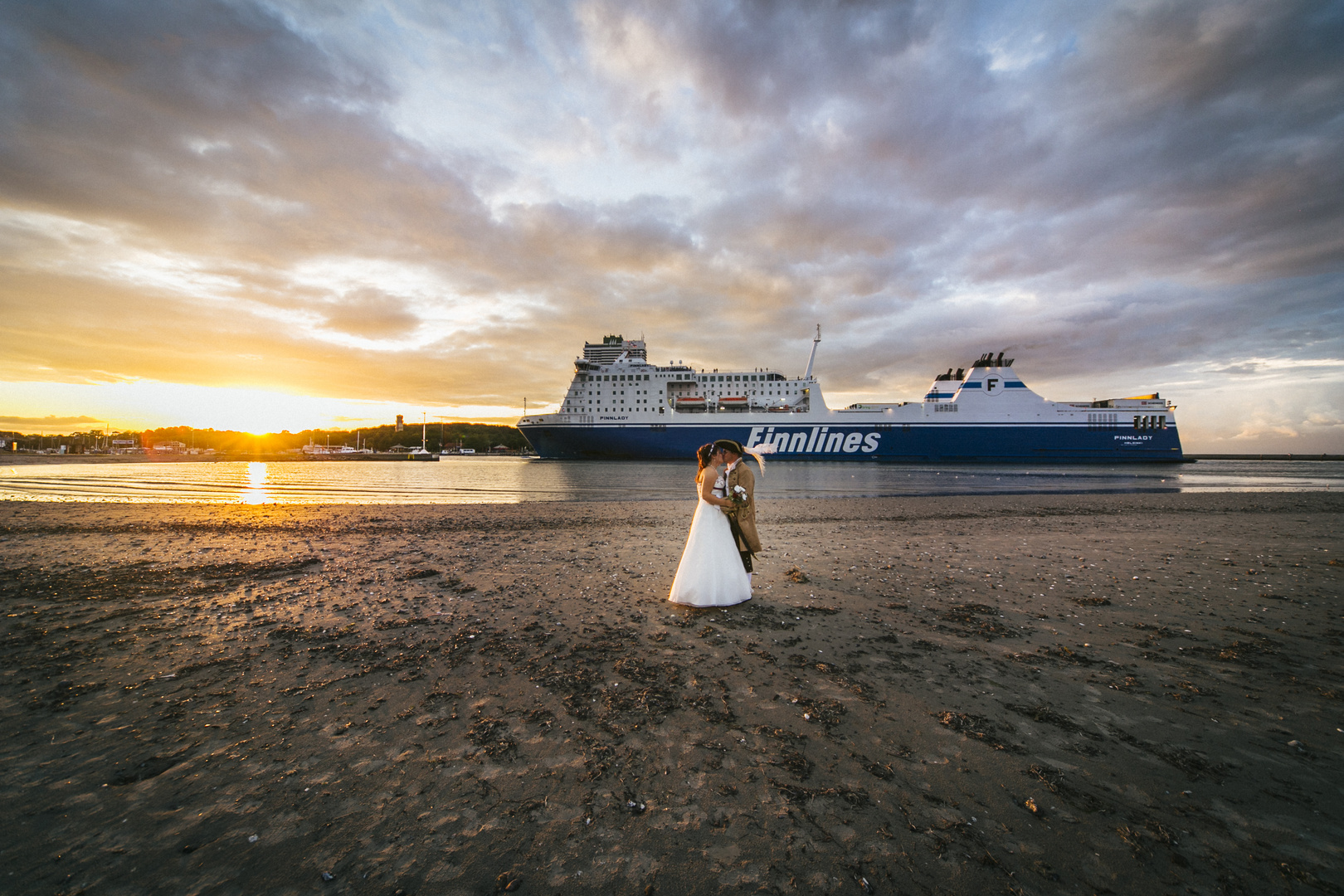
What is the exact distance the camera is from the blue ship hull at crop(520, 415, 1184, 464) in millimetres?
45906

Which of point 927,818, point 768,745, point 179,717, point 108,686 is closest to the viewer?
point 927,818

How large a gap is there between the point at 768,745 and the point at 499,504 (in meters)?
13.8

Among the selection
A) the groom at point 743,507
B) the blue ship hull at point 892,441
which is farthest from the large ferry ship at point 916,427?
the groom at point 743,507

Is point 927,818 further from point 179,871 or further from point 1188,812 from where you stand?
point 179,871

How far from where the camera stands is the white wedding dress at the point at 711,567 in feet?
16.5

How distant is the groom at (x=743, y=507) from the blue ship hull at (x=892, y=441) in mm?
39751

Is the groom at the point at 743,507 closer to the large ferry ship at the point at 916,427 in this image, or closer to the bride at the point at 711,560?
the bride at the point at 711,560

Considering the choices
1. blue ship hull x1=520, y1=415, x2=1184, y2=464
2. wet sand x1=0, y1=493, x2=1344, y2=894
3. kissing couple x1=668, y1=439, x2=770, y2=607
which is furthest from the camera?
blue ship hull x1=520, y1=415, x2=1184, y2=464

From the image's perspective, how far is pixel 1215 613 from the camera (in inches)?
190

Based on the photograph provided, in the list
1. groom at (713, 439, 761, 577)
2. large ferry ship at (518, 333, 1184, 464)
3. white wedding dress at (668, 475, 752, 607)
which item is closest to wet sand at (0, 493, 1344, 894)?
white wedding dress at (668, 475, 752, 607)

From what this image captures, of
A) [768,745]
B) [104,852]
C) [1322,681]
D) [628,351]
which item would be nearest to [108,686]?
[104,852]

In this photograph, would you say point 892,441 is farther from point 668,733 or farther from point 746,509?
point 668,733

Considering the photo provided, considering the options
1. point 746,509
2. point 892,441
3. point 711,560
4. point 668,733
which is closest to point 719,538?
point 711,560

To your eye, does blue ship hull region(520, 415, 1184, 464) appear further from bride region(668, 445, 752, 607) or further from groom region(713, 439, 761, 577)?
bride region(668, 445, 752, 607)
